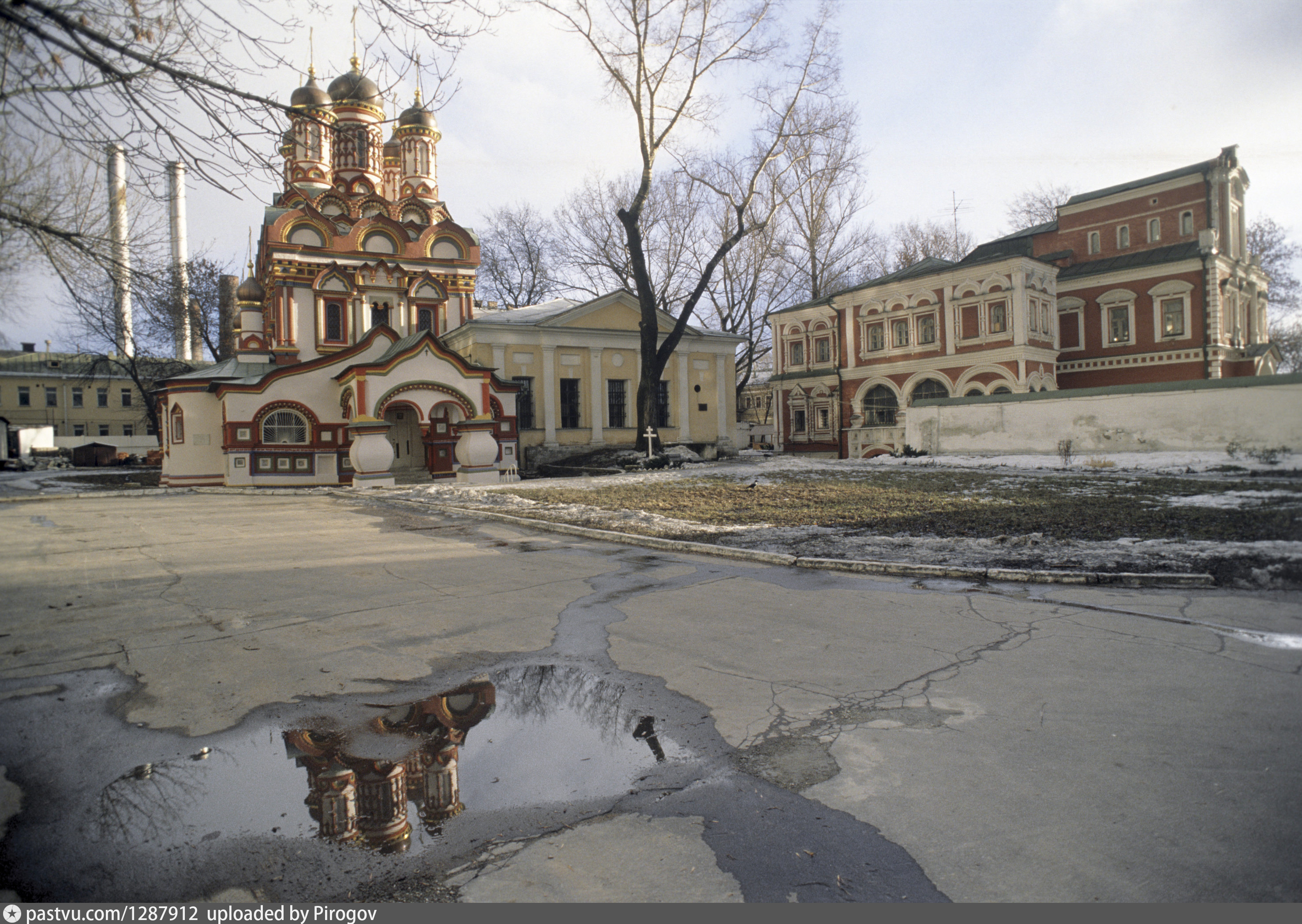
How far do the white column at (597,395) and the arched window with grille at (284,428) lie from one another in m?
11.6

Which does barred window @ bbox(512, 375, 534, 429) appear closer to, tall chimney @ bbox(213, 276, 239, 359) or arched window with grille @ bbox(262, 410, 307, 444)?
arched window with grille @ bbox(262, 410, 307, 444)

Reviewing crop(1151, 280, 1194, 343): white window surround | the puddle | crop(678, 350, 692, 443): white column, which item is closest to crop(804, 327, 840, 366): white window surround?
crop(678, 350, 692, 443): white column

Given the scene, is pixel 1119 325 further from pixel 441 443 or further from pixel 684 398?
pixel 441 443

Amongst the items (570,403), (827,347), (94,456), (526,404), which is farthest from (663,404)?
(94,456)

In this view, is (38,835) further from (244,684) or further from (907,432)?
(907,432)

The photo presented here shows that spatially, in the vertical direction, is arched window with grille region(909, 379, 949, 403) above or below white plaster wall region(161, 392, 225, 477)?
above

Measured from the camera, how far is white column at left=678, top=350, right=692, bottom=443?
111 ft

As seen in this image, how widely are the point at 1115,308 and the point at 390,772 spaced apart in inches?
1509

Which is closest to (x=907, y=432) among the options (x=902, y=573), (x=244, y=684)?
(x=902, y=573)

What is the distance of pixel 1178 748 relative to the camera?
136 inches

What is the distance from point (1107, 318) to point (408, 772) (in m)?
38.2

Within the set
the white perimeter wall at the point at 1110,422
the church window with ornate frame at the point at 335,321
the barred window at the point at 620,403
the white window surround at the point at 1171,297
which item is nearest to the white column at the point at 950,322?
the white window surround at the point at 1171,297

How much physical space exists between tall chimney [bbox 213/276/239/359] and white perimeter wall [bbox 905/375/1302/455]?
4178 cm

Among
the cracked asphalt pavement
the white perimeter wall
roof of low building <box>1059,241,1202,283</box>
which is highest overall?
roof of low building <box>1059,241,1202,283</box>
